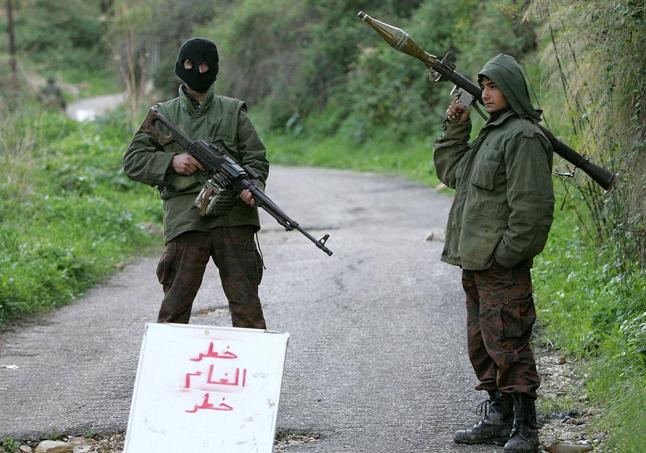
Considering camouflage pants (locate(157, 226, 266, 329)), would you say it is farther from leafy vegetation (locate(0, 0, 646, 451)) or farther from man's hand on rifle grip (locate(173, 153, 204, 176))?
leafy vegetation (locate(0, 0, 646, 451))

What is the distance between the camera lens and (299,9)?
103 ft

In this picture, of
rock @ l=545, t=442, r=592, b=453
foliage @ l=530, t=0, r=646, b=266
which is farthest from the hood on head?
foliage @ l=530, t=0, r=646, b=266

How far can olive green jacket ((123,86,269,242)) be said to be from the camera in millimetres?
5547

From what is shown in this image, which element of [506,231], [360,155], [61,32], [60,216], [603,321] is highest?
[61,32]

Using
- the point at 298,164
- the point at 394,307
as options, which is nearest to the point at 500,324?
the point at 394,307

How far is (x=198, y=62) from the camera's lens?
5520mm

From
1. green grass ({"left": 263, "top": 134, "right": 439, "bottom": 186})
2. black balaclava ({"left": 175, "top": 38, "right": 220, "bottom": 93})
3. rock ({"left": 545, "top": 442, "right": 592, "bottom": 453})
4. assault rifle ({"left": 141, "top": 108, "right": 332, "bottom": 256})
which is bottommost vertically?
rock ({"left": 545, "top": 442, "right": 592, "bottom": 453})

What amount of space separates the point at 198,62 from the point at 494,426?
2.48m

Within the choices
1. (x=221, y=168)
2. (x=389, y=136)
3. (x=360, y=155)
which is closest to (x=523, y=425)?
(x=221, y=168)

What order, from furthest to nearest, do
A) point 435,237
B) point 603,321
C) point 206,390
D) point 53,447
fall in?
point 435,237
point 603,321
point 53,447
point 206,390

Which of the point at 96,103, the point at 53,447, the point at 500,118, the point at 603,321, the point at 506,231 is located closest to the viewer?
the point at 506,231

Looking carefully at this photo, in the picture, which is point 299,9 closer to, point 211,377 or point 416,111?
point 416,111

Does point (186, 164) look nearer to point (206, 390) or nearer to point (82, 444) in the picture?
point (206, 390)

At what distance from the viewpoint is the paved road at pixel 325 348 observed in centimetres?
575
